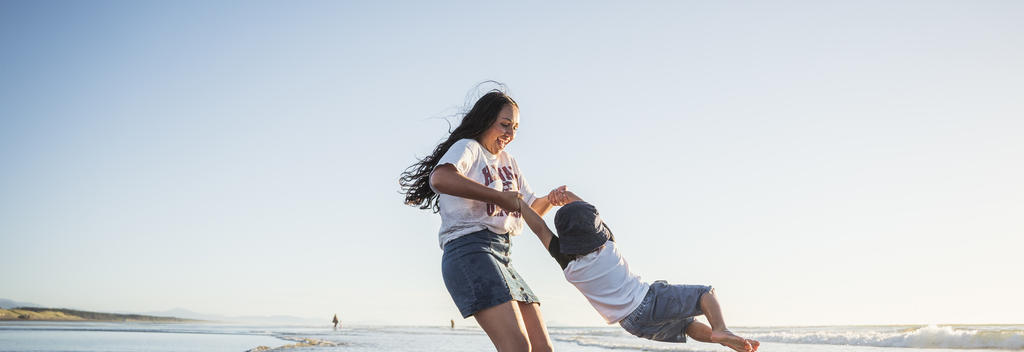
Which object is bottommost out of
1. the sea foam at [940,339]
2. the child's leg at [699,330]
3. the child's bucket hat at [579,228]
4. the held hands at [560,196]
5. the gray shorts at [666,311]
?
the sea foam at [940,339]

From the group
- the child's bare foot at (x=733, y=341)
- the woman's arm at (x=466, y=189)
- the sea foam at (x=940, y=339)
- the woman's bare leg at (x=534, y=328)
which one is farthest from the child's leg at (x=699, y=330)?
the sea foam at (x=940, y=339)

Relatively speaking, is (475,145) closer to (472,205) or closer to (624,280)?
(472,205)

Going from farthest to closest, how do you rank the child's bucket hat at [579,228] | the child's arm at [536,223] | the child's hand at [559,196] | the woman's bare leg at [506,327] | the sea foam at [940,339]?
the sea foam at [940,339] < the child's hand at [559,196] < the child's bucket hat at [579,228] < the child's arm at [536,223] < the woman's bare leg at [506,327]

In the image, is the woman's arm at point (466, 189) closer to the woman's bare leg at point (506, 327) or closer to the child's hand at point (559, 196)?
the woman's bare leg at point (506, 327)

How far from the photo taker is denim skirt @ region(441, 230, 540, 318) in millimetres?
3021

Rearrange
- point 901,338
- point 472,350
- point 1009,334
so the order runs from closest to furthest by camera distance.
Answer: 1. point 472,350
2. point 1009,334
3. point 901,338

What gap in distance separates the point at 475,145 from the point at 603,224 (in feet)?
2.55

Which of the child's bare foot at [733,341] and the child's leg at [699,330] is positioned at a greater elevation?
the child's leg at [699,330]

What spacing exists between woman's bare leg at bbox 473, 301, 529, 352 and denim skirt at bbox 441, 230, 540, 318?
0.10 ft

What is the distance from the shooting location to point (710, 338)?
11.0ft

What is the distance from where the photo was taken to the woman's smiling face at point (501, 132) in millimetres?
3393

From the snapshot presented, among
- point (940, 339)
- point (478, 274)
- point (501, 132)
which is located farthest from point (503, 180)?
point (940, 339)

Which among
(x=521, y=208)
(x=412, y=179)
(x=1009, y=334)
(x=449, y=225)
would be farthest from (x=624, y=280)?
(x=1009, y=334)

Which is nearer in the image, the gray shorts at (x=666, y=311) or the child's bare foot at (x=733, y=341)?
the child's bare foot at (x=733, y=341)
